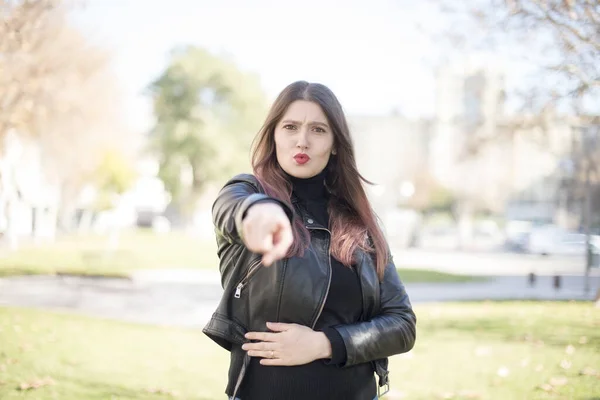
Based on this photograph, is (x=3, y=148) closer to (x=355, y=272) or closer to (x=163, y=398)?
(x=163, y=398)

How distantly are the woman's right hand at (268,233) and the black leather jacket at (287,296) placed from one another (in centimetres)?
28

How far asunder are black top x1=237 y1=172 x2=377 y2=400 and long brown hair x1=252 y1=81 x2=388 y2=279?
9 centimetres

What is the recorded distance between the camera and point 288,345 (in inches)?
81.6

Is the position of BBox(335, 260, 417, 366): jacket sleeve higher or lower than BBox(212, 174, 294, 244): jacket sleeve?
lower

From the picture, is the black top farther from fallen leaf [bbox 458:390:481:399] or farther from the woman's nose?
fallen leaf [bbox 458:390:481:399]

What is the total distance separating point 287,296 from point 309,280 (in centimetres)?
8

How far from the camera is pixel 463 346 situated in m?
9.59

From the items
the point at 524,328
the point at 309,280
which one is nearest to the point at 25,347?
the point at 309,280

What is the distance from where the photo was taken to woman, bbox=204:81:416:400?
208cm

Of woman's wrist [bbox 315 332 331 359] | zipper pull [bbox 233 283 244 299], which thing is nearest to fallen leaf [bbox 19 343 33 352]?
zipper pull [bbox 233 283 244 299]

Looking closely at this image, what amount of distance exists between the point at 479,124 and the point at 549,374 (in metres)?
12.2

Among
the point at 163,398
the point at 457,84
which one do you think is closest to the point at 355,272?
the point at 163,398

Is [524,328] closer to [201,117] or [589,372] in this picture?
[589,372]

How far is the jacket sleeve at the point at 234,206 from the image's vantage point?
5.76 ft
